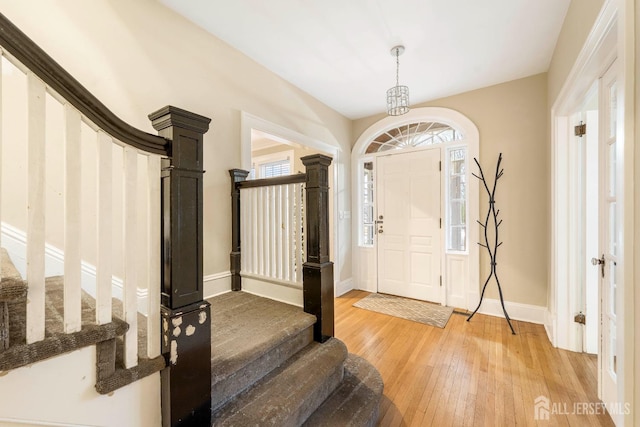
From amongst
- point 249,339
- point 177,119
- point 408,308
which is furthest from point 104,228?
point 408,308

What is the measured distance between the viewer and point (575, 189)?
2.28 m

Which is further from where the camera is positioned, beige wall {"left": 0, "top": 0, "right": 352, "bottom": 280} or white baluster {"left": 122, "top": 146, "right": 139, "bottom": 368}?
beige wall {"left": 0, "top": 0, "right": 352, "bottom": 280}

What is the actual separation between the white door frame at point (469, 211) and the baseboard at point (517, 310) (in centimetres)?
11

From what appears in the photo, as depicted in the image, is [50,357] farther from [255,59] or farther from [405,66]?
[405,66]

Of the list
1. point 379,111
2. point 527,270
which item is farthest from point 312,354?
point 379,111

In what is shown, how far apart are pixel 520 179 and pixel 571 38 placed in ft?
4.66

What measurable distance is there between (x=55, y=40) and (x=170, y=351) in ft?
6.10

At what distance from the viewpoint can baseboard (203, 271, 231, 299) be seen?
2.21 metres

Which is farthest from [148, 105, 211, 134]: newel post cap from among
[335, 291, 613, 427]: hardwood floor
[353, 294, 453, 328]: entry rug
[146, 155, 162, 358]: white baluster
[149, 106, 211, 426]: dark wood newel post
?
[353, 294, 453, 328]: entry rug

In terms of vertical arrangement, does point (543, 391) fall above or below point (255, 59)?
below

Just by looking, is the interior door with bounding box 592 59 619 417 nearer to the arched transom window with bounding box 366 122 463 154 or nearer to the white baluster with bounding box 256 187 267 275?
the arched transom window with bounding box 366 122 463 154

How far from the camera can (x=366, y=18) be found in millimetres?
2082

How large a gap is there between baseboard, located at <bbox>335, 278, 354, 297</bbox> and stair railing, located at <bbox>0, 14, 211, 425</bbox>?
2757mm

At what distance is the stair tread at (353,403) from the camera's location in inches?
55.0
